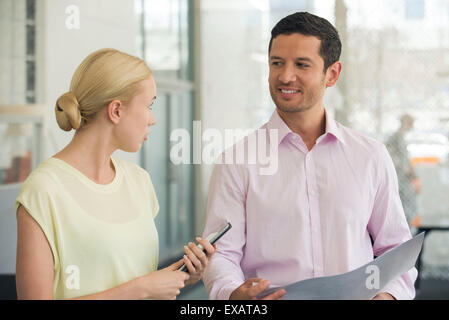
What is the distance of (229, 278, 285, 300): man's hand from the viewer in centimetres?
81

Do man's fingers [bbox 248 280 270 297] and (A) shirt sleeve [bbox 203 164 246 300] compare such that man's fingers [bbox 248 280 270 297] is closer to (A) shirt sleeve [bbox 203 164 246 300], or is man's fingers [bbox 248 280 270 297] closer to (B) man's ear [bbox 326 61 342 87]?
(A) shirt sleeve [bbox 203 164 246 300]

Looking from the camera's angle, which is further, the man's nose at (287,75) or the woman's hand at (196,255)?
the man's nose at (287,75)

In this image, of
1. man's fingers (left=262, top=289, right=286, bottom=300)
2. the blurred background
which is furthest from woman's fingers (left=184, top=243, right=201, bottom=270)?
the blurred background

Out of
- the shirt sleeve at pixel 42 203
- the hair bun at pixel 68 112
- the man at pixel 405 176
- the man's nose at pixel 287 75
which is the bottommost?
the man at pixel 405 176

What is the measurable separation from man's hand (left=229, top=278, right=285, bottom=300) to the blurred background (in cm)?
144

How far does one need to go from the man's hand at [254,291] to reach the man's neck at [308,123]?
31 cm

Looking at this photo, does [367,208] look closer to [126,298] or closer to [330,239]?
[330,239]

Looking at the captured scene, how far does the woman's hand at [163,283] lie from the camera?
30.5 inches

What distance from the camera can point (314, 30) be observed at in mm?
956

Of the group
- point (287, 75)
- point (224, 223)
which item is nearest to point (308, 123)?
point (287, 75)

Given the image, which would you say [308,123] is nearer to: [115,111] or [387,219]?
[387,219]

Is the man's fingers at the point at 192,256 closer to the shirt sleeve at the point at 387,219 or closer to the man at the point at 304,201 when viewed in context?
the man at the point at 304,201

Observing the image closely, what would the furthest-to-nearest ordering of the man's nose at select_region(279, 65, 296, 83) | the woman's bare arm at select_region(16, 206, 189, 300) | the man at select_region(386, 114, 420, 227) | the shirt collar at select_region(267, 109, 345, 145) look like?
1. the man at select_region(386, 114, 420, 227)
2. the shirt collar at select_region(267, 109, 345, 145)
3. the man's nose at select_region(279, 65, 296, 83)
4. the woman's bare arm at select_region(16, 206, 189, 300)

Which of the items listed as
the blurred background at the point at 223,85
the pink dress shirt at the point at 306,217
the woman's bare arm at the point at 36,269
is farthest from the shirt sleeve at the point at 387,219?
the blurred background at the point at 223,85
